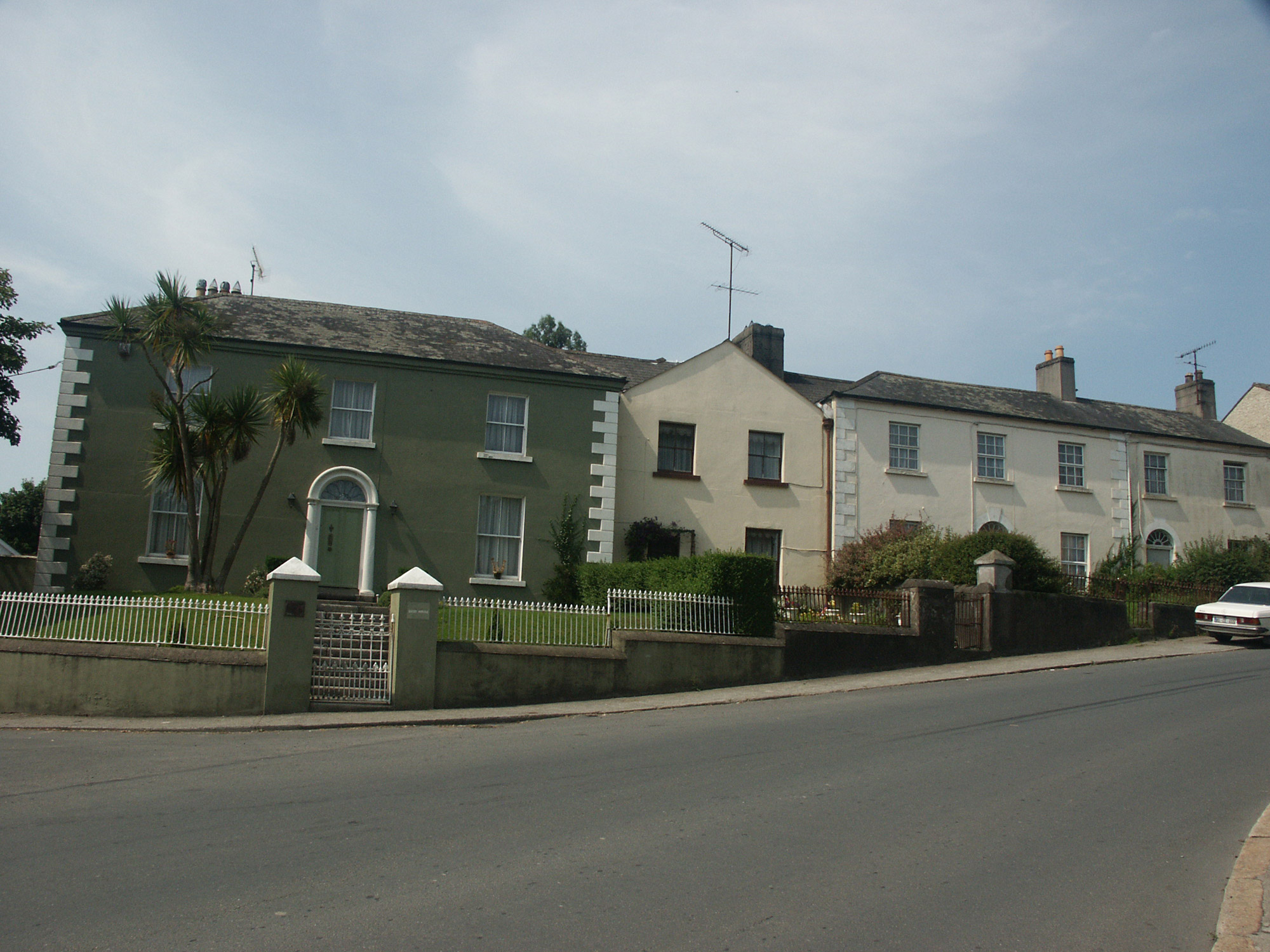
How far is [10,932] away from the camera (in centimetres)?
493

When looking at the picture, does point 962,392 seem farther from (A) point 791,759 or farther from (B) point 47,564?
(B) point 47,564

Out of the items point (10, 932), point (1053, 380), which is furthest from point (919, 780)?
point (1053, 380)

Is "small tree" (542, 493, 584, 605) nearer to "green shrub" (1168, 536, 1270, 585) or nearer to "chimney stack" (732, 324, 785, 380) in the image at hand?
"chimney stack" (732, 324, 785, 380)

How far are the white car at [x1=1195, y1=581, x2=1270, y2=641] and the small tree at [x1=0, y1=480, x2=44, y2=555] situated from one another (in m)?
45.2

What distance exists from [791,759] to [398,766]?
12.4 feet

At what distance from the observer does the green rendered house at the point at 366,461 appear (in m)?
20.7

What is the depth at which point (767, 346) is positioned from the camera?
2773 cm

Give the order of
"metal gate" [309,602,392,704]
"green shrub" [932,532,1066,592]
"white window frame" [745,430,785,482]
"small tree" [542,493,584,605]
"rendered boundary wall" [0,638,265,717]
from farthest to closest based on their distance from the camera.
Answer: "white window frame" [745,430,785,482] → "small tree" [542,493,584,605] → "green shrub" [932,532,1066,592] → "metal gate" [309,602,392,704] → "rendered boundary wall" [0,638,265,717]

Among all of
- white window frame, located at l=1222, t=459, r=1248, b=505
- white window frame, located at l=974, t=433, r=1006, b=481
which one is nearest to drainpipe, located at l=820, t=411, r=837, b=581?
white window frame, located at l=974, t=433, r=1006, b=481

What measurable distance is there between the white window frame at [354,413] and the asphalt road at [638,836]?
35.8 ft

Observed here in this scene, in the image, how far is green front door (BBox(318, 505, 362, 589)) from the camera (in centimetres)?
2130

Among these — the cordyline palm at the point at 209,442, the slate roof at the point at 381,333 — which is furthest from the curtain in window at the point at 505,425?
the cordyline palm at the point at 209,442

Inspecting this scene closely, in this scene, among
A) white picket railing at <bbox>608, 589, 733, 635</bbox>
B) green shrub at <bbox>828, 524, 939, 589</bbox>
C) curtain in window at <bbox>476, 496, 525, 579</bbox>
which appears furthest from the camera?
green shrub at <bbox>828, 524, 939, 589</bbox>

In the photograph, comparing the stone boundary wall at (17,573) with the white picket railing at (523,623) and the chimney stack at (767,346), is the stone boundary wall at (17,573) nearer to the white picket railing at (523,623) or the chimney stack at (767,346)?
the white picket railing at (523,623)
